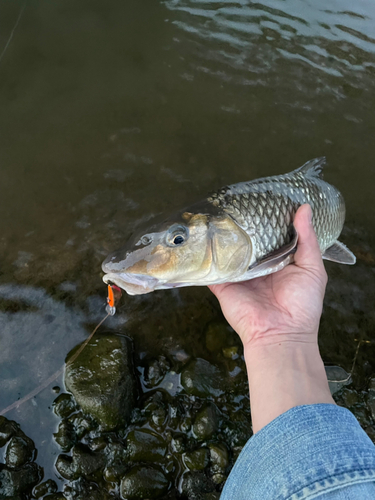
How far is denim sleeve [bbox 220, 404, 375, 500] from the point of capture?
43.3 inches

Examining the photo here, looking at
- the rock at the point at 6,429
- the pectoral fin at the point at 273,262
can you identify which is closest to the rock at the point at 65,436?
the rock at the point at 6,429

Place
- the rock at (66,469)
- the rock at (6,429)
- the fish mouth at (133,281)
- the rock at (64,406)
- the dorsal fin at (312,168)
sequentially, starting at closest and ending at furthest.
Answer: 1. the fish mouth at (133,281)
2. the rock at (66,469)
3. the rock at (6,429)
4. the rock at (64,406)
5. the dorsal fin at (312,168)

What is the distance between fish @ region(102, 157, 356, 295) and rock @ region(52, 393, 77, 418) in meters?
1.19

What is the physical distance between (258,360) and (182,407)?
1.10 m

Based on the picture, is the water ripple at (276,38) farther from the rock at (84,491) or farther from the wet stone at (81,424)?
the rock at (84,491)

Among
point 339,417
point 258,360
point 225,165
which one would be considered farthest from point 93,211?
point 339,417

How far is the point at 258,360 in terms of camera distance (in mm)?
2029

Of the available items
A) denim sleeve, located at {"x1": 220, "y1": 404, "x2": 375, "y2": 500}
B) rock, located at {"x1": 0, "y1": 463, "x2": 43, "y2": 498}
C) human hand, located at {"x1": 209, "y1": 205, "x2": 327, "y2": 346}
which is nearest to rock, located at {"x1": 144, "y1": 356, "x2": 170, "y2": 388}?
human hand, located at {"x1": 209, "y1": 205, "x2": 327, "y2": 346}

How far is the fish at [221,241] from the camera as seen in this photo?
1950 millimetres

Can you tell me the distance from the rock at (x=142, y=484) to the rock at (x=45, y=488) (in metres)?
0.53

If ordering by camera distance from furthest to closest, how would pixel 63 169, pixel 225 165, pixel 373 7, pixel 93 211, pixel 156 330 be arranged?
pixel 373 7
pixel 225 165
pixel 63 169
pixel 93 211
pixel 156 330

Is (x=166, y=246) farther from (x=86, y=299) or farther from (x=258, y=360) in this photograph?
(x=86, y=299)

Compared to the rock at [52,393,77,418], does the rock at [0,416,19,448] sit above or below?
below

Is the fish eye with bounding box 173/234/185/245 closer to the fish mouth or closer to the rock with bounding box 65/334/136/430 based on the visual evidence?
the fish mouth
